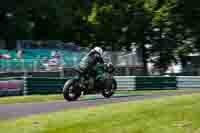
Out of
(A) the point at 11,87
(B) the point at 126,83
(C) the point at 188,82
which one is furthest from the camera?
(C) the point at 188,82

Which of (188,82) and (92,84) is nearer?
(92,84)

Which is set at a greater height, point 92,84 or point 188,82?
point 188,82

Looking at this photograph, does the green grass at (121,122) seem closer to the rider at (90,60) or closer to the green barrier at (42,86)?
the rider at (90,60)

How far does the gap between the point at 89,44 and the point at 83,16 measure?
6.66 feet

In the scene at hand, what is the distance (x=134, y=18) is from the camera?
34.9m

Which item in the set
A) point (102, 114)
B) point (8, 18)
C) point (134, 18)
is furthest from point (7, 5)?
point (102, 114)

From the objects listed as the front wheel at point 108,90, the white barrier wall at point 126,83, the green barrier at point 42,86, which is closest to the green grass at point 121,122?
the front wheel at point 108,90

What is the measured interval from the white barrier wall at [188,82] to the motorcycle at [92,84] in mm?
8215

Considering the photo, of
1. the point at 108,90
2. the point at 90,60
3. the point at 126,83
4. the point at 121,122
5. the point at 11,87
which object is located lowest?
the point at 121,122

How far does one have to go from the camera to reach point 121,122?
29.2 ft

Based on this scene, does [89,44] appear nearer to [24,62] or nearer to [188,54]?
[188,54]

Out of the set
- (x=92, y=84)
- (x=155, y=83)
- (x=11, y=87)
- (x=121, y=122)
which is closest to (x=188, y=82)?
(x=155, y=83)

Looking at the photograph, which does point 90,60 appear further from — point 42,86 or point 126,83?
point 126,83

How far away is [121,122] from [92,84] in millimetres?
8225
